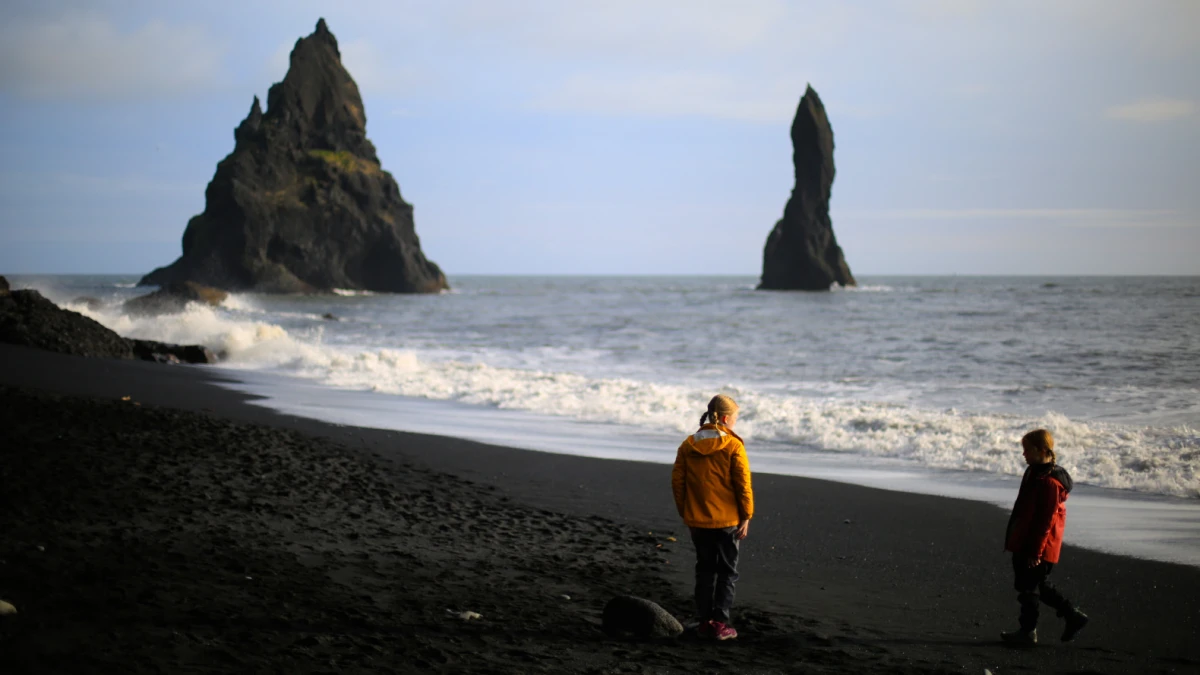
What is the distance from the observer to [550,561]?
20.4 ft

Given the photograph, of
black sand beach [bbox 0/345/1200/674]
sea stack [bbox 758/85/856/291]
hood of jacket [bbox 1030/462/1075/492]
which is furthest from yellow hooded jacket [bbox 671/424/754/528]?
sea stack [bbox 758/85/856/291]

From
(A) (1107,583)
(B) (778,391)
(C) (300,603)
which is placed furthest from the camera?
(B) (778,391)

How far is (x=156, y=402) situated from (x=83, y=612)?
10.1m

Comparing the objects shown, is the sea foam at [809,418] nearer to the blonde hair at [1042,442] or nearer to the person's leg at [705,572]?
the blonde hair at [1042,442]

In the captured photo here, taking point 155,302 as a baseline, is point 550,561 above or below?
below

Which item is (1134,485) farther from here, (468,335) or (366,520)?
(468,335)

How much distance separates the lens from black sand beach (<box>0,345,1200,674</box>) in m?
4.22

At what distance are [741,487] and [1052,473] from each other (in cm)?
189

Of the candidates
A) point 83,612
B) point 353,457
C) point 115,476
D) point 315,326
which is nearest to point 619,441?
point 353,457

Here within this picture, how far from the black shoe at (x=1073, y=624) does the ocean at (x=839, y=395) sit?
2606 millimetres

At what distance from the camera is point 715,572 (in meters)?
4.95

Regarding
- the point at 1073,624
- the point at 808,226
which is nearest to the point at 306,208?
the point at 808,226

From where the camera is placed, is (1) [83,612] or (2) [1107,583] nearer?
(1) [83,612]

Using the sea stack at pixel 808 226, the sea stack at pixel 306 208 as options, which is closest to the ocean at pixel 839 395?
the sea stack at pixel 306 208
